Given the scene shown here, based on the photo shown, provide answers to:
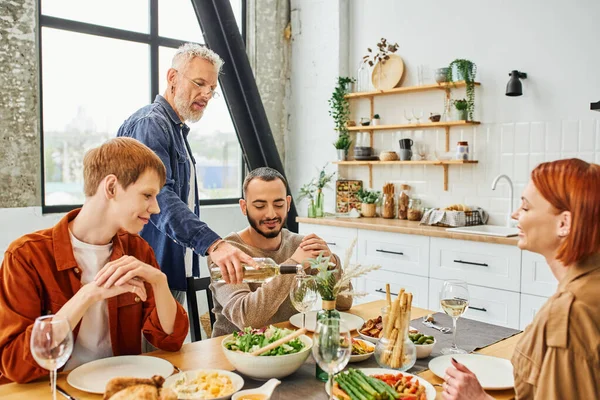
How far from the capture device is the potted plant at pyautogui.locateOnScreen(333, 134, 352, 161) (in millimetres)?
5020

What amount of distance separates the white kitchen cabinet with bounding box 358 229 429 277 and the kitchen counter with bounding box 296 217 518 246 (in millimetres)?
46

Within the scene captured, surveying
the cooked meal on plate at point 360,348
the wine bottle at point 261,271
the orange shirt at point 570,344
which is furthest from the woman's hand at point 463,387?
the wine bottle at point 261,271

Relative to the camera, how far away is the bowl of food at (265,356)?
1.48m

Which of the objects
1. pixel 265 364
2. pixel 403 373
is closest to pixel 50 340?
pixel 265 364

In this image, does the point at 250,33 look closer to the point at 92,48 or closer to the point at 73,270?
the point at 92,48

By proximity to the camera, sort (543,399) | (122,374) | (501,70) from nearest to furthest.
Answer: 1. (543,399)
2. (122,374)
3. (501,70)

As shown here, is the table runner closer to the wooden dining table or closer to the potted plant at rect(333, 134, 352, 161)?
the wooden dining table

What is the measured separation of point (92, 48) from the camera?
4.48 m

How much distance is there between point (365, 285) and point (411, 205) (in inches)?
29.9

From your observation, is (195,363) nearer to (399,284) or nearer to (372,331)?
(372,331)

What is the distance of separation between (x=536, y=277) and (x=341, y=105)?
7.75 ft

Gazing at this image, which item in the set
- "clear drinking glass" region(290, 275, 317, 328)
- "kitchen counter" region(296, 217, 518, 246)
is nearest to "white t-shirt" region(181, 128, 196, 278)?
"clear drinking glass" region(290, 275, 317, 328)

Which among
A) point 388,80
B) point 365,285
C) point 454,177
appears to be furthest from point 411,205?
point 388,80

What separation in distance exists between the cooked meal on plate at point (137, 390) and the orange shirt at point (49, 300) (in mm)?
358
